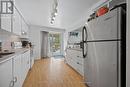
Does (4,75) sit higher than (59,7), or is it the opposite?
(59,7)

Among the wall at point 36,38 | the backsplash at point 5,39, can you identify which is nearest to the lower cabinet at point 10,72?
the backsplash at point 5,39

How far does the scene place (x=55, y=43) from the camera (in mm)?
9648

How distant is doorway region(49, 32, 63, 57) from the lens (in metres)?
9.55

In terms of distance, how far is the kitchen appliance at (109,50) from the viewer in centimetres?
157

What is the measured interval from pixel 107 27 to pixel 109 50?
1.20ft

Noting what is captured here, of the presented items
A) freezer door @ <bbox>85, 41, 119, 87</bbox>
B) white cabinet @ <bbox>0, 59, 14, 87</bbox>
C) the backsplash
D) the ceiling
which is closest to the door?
the ceiling

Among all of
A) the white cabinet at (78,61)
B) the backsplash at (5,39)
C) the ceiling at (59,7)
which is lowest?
the white cabinet at (78,61)

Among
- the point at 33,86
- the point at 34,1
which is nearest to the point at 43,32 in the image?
the point at 34,1

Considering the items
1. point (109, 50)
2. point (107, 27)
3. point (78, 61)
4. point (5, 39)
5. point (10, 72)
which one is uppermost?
point (107, 27)

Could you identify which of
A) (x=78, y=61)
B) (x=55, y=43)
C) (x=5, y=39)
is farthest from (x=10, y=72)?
(x=55, y=43)

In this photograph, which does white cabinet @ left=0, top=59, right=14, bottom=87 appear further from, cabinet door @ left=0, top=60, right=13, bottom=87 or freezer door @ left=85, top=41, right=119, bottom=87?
freezer door @ left=85, top=41, right=119, bottom=87

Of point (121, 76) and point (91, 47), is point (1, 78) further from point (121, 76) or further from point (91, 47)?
point (91, 47)

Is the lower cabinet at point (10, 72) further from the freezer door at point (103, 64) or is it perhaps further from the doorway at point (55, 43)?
the doorway at point (55, 43)

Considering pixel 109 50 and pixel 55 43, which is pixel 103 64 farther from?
pixel 55 43
